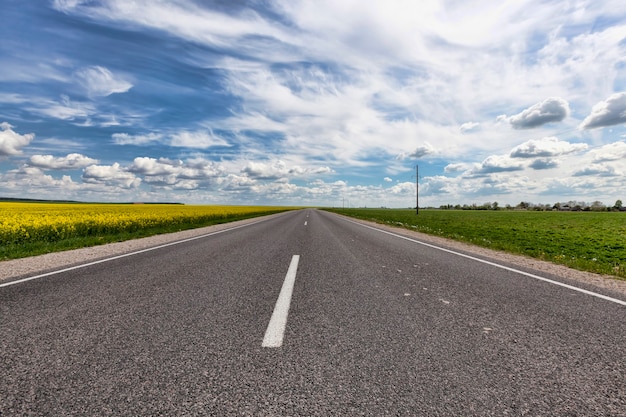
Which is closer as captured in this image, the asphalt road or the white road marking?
the asphalt road

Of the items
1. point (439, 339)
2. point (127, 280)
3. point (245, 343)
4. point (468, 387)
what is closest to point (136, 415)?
point (245, 343)

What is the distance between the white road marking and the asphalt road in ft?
0.19

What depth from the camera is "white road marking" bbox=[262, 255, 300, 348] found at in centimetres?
293

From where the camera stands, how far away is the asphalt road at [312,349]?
6.70 feet

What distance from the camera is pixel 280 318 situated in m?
3.53

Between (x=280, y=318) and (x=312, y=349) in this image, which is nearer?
(x=312, y=349)

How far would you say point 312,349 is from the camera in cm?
279

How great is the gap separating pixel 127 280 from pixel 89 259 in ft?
11.1

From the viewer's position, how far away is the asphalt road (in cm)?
204

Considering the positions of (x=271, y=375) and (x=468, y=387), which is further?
(x=271, y=375)

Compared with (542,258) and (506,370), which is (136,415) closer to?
(506,370)

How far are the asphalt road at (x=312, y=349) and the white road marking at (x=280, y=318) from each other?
0.06m

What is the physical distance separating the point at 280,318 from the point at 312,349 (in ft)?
2.72

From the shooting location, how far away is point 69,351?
2.75 meters
